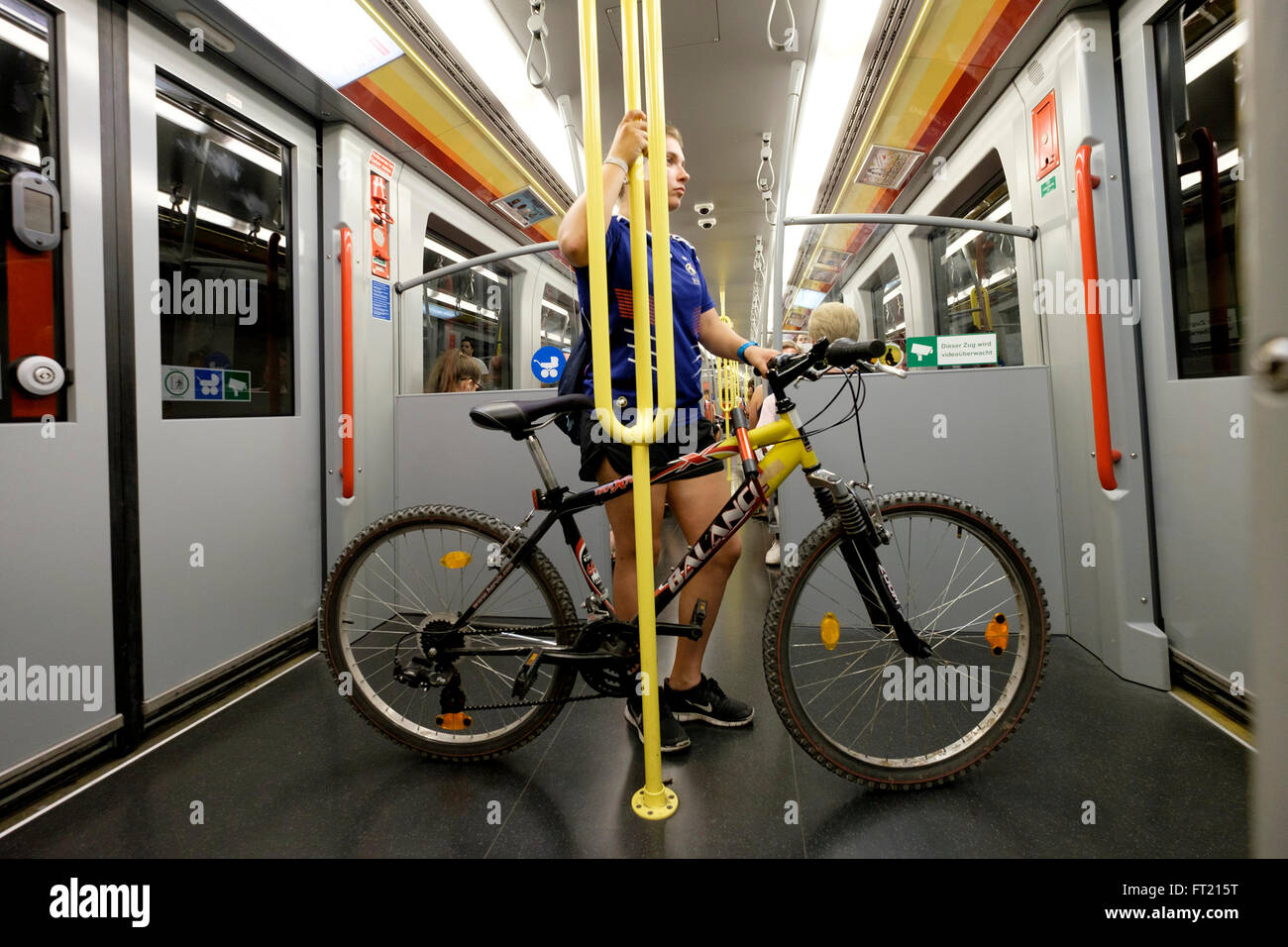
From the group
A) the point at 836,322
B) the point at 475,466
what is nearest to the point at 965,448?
the point at 836,322

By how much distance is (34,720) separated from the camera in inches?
62.3

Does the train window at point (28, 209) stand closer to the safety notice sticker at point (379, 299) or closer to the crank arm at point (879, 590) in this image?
the safety notice sticker at point (379, 299)

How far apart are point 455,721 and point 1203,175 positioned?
280 centimetres

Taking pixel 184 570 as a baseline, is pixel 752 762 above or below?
Result: below

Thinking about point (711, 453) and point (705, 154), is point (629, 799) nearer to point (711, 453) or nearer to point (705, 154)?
point (711, 453)

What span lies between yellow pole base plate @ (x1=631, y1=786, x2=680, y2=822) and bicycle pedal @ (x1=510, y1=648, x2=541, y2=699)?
1.26 feet

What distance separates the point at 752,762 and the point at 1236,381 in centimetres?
179

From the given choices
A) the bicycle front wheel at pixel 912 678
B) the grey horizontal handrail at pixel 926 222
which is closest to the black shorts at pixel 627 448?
the bicycle front wheel at pixel 912 678

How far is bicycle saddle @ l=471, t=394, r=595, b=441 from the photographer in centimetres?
149

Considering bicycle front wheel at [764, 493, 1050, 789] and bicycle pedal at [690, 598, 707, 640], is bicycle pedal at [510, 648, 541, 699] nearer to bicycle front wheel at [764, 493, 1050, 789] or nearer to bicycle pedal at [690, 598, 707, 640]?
bicycle pedal at [690, 598, 707, 640]

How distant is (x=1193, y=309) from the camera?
1950 mm

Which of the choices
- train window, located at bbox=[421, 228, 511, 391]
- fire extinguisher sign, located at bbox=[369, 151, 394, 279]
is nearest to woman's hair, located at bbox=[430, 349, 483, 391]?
train window, located at bbox=[421, 228, 511, 391]

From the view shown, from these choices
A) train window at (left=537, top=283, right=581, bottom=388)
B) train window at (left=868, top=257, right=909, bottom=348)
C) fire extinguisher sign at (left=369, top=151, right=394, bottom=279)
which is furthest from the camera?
train window at (left=537, top=283, right=581, bottom=388)
